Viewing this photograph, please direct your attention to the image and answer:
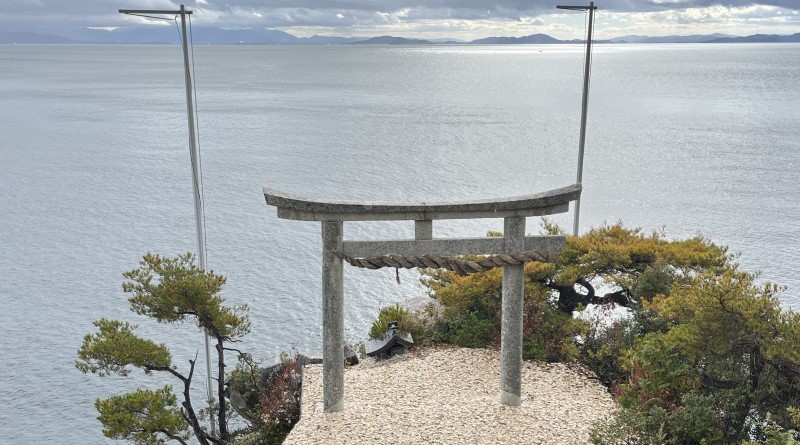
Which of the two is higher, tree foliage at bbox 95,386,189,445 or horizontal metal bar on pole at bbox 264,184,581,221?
horizontal metal bar on pole at bbox 264,184,581,221

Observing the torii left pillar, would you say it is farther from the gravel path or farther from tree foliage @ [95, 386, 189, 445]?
tree foliage @ [95, 386, 189, 445]

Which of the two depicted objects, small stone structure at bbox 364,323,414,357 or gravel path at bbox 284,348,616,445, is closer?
gravel path at bbox 284,348,616,445

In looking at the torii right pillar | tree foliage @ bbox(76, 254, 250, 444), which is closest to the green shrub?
the torii right pillar

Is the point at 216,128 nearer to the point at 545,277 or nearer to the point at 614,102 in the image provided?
the point at 614,102

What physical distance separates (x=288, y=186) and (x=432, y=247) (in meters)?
32.4

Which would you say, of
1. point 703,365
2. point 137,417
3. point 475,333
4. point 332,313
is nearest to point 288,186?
point 475,333

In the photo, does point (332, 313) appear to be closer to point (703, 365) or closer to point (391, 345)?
point (391, 345)

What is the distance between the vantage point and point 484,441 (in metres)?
12.2

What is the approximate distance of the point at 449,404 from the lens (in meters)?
A: 13.7

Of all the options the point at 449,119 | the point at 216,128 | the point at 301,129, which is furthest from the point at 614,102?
the point at 216,128

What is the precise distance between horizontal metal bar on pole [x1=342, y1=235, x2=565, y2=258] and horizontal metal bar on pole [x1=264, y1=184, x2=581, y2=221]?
0.45m

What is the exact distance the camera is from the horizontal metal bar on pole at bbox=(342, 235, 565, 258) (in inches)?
498

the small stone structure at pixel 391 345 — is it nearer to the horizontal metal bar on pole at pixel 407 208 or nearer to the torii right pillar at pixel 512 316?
the torii right pillar at pixel 512 316

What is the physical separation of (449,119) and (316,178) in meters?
32.0
